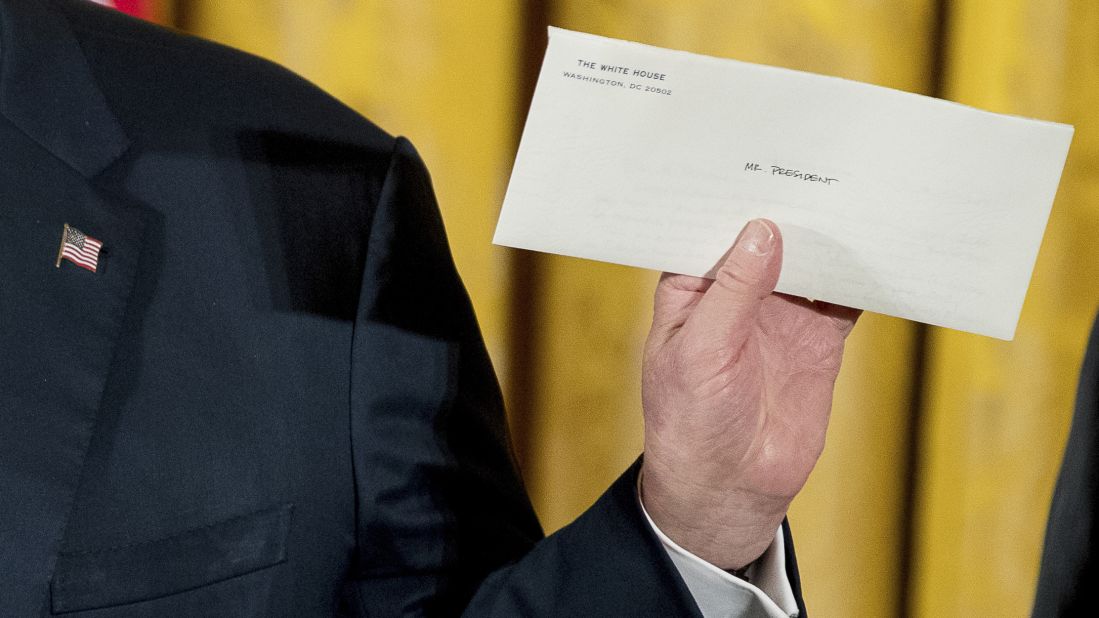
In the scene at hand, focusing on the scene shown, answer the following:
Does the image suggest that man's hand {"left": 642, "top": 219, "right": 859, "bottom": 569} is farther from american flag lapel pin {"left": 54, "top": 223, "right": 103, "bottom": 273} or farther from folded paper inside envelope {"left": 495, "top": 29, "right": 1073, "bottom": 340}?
american flag lapel pin {"left": 54, "top": 223, "right": 103, "bottom": 273}

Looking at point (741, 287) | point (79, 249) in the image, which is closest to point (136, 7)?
point (79, 249)

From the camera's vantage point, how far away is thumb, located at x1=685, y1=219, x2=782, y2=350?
0.56m

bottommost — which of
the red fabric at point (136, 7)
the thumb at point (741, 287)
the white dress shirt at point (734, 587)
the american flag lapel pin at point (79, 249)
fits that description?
the white dress shirt at point (734, 587)

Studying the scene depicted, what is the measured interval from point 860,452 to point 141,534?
0.75 metres

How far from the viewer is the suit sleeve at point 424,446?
2.46 feet

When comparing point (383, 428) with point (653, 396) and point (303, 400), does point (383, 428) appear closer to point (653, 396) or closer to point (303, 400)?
point (303, 400)

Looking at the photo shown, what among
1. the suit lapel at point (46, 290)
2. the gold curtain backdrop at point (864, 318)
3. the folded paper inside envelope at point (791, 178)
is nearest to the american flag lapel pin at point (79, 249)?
the suit lapel at point (46, 290)

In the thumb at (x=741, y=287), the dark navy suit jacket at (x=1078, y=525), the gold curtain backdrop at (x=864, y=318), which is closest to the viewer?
the dark navy suit jacket at (x=1078, y=525)

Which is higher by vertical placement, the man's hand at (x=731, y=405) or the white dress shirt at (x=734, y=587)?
the man's hand at (x=731, y=405)

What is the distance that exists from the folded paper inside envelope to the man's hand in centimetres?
4

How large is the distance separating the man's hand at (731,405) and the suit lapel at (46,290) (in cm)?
34

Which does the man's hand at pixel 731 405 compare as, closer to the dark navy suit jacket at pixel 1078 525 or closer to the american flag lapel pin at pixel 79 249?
the dark navy suit jacket at pixel 1078 525

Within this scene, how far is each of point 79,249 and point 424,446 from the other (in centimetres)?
27

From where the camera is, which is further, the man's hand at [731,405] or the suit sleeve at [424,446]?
the suit sleeve at [424,446]
